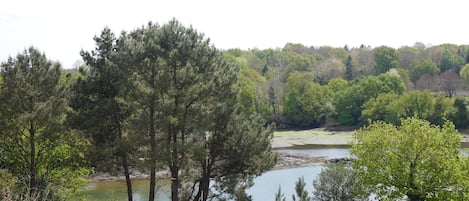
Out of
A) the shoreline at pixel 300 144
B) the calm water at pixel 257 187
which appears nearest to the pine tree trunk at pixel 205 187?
the calm water at pixel 257 187

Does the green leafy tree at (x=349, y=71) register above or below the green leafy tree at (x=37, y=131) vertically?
above

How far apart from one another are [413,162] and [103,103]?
1344cm

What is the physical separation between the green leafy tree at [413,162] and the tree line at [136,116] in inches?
180

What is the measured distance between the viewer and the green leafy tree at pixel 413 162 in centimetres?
2067

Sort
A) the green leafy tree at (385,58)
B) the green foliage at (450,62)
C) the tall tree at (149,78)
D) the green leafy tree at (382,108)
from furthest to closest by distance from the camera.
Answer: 1. the green leafy tree at (385,58)
2. the green foliage at (450,62)
3. the green leafy tree at (382,108)
4. the tall tree at (149,78)

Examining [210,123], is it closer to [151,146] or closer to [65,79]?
[151,146]

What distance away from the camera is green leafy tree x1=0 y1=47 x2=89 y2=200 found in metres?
20.0

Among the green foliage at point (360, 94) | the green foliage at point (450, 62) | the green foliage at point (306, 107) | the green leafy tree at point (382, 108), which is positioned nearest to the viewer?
the green leafy tree at point (382, 108)

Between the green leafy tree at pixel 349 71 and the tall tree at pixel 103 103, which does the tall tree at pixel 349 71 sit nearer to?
the green leafy tree at pixel 349 71

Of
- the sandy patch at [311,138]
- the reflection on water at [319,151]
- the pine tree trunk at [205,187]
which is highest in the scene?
the sandy patch at [311,138]

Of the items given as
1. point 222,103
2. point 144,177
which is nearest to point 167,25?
point 222,103

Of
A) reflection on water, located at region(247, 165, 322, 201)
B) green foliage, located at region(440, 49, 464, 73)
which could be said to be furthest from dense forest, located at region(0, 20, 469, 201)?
green foliage, located at region(440, 49, 464, 73)

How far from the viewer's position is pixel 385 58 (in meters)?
106

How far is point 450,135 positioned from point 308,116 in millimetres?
62206
